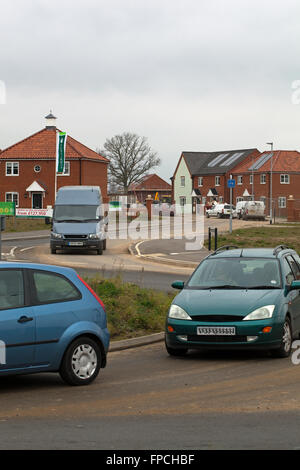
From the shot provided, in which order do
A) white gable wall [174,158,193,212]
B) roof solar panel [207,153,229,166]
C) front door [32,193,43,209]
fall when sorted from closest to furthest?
1. front door [32,193,43,209]
2. roof solar panel [207,153,229,166]
3. white gable wall [174,158,193,212]

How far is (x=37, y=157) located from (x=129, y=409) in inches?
2883

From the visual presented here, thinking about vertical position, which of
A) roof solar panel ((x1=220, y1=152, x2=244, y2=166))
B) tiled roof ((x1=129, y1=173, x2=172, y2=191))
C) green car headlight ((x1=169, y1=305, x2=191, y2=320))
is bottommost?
green car headlight ((x1=169, y1=305, x2=191, y2=320))

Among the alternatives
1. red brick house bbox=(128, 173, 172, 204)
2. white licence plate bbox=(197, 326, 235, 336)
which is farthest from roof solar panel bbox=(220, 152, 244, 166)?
white licence plate bbox=(197, 326, 235, 336)

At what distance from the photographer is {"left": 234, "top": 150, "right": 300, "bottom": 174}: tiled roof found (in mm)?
101938

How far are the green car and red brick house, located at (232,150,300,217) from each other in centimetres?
8617

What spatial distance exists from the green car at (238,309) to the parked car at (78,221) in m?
22.8

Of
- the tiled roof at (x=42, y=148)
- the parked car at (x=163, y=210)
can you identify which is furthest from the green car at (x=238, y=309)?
the parked car at (x=163, y=210)

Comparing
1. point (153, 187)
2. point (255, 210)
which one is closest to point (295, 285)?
point (255, 210)

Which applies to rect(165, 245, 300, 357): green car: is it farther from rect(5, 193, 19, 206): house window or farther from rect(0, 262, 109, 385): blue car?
rect(5, 193, 19, 206): house window

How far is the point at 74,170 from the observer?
79.2 metres

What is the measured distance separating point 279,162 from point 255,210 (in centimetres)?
3111

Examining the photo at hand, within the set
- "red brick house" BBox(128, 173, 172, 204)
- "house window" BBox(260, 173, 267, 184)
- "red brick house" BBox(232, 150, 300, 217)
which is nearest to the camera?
"red brick house" BBox(232, 150, 300, 217)

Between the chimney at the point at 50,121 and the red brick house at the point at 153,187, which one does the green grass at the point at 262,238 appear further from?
the red brick house at the point at 153,187

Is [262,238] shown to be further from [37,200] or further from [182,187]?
[182,187]
